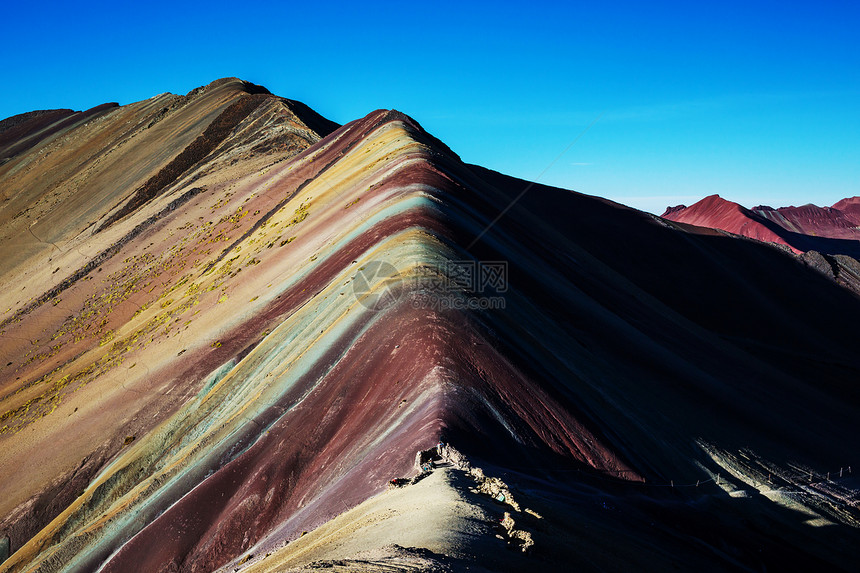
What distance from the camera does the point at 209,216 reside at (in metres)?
38.3

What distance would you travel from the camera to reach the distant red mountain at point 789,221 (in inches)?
3656

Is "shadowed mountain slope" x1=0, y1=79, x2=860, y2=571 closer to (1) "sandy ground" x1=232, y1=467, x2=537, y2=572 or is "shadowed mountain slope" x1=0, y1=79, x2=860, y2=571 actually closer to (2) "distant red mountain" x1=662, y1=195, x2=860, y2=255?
(1) "sandy ground" x1=232, y1=467, x2=537, y2=572

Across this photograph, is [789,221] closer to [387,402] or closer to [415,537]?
[387,402]

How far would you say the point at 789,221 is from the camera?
12119 centimetres

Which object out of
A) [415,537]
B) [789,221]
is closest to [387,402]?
[415,537]

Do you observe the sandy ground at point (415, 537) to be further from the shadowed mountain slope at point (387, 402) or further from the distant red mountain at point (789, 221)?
the distant red mountain at point (789, 221)

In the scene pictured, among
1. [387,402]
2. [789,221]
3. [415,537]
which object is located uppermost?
[789,221]

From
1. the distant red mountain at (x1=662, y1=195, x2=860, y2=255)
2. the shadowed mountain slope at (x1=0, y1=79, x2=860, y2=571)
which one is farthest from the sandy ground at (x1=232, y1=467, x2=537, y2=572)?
the distant red mountain at (x1=662, y1=195, x2=860, y2=255)

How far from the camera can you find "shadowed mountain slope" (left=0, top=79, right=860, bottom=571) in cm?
928

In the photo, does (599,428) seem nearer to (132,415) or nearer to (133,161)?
(132,415)

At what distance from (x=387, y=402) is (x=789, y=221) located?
12944cm

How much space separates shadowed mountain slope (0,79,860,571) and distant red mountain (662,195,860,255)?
61.2 m

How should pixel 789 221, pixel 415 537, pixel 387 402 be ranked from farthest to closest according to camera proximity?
pixel 789 221, pixel 387 402, pixel 415 537

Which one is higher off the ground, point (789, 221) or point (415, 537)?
point (789, 221)
